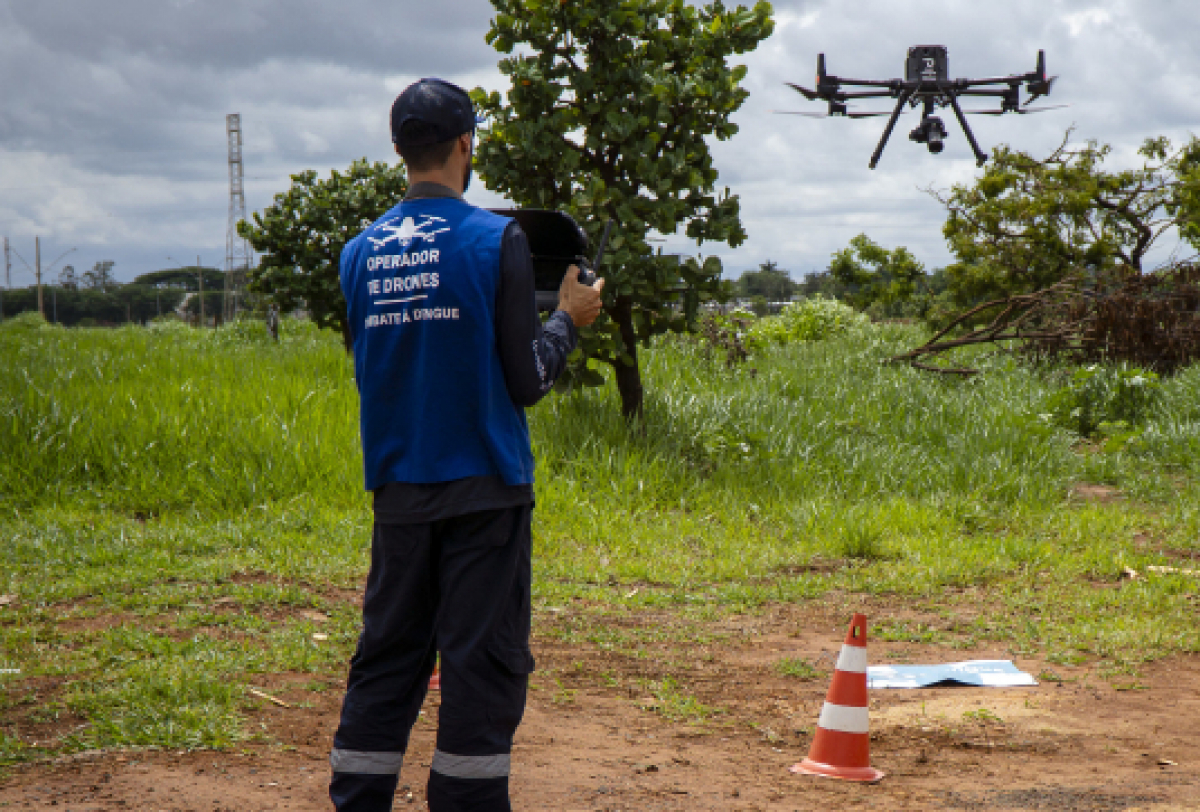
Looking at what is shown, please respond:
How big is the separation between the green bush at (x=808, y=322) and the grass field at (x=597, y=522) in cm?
845

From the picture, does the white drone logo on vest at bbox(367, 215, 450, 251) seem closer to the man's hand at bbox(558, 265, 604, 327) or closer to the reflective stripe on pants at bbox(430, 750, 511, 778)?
the man's hand at bbox(558, 265, 604, 327)

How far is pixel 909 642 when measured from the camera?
5344mm

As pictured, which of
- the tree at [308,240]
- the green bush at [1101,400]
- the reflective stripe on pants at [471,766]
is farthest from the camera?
the tree at [308,240]

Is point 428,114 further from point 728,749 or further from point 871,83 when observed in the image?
point 871,83

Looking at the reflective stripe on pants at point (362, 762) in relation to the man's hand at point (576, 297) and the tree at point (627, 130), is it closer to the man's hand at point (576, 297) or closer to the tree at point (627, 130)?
the man's hand at point (576, 297)

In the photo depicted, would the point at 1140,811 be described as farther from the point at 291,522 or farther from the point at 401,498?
the point at 291,522

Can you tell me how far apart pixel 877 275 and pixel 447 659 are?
1813 inches

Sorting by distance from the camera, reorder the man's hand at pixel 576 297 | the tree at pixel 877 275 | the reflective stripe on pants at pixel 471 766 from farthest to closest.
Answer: the tree at pixel 877 275
the man's hand at pixel 576 297
the reflective stripe on pants at pixel 471 766

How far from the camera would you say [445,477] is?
2537 millimetres

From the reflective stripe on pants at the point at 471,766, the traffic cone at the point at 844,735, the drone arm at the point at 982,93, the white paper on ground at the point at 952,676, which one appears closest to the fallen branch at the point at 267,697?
the reflective stripe on pants at the point at 471,766

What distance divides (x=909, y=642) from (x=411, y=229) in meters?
3.77

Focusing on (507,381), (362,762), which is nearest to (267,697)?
(362,762)

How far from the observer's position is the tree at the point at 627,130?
27.2 feet

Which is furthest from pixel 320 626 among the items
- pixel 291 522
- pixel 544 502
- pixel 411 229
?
pixel 411 229
